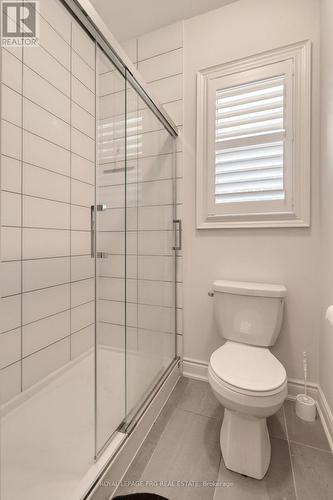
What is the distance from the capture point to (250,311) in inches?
58.4

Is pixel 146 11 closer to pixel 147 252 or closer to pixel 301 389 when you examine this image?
pixel 147 252

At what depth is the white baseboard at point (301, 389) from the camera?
4.14ft

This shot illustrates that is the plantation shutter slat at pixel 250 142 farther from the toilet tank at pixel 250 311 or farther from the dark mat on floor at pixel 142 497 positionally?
the dark mat on floor at pixel 142 497

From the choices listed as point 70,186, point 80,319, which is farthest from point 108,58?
point 80,319

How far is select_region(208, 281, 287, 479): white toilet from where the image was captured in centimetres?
101

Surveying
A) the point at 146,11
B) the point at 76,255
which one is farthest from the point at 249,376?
the point at 146,11

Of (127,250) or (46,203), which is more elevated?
(46,203)

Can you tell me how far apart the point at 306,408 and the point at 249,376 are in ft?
1.98

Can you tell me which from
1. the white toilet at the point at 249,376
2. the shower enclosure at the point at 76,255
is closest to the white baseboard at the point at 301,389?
the shower enclosure at the point at 76,255

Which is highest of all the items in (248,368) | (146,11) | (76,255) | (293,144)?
(146,11)

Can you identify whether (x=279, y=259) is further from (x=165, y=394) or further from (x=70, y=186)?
(x=70, y=186)

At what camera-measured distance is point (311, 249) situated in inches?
59.3

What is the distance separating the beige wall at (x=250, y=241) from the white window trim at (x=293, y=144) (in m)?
0.04

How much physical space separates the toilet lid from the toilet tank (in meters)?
0.09
